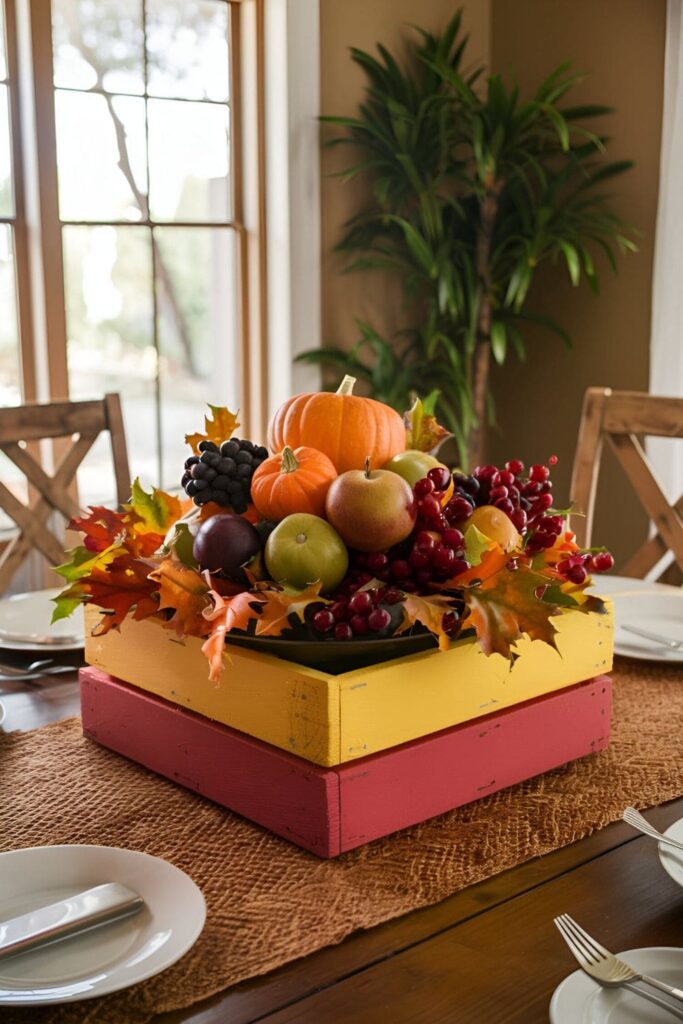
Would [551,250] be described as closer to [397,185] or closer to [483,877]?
[397,185]

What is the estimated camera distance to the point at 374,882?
0.85m

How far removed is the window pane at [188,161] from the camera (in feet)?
9.78

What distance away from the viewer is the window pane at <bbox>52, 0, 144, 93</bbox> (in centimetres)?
270

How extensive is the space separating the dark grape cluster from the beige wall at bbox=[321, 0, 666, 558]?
7.29ft

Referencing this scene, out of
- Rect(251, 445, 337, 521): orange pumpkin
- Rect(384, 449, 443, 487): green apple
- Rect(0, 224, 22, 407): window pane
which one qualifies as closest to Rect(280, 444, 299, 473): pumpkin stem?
Rect(251, 445, 337, 521): orange pumpkin

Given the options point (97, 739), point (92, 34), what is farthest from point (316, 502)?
point (92, 34)

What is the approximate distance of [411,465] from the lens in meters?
1.06

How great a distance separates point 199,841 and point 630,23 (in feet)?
9.40

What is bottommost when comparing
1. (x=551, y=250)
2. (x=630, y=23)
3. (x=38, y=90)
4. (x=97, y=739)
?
(x=97, y=739)

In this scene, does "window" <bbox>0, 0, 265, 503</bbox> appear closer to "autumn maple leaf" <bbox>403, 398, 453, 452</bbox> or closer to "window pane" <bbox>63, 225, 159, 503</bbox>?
"window pane" <bbox>63, 225, 159, 503</bbox>

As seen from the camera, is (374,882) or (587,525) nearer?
(374,882)

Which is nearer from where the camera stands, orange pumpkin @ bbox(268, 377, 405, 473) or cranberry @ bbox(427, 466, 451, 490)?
cranberry @ bbox(427, 466, 451, 490)

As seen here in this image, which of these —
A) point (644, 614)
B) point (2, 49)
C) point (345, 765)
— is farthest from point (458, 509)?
point (2, 49)

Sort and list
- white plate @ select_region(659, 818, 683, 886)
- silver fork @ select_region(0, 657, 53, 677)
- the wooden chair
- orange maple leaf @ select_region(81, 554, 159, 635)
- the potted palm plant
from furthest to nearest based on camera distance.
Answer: the potted palm plant
the wooden chair
silver fork @ select_region(0, 657, 53, 677)
orange maple leaf @ select_region(81, 554, 159, 635)
white plate @ select_region(659, 818, 683, 886)
